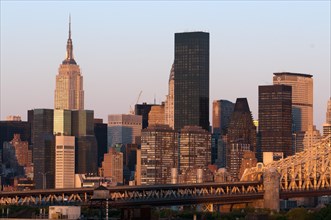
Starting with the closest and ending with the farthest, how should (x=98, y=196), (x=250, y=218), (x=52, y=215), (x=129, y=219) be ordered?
(x=129, y=219), (x=98, y=196), (x=52, y=215), (x=250, y=218)

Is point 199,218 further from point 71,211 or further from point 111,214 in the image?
point 71,211

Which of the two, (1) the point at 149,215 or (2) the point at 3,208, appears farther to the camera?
(2) the point at 3,208

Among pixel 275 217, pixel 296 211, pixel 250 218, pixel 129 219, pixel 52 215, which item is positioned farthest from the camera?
pixel 296 211

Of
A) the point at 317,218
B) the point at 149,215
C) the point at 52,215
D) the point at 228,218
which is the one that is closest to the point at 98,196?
the point at 149,215

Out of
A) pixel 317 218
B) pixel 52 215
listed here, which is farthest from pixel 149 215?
pixel 317 218

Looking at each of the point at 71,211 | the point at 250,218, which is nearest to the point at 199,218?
the point at 250,218

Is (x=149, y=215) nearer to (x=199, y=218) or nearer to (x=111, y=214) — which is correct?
(x=111, y=214)

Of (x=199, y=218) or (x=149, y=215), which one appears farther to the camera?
(x=199, y=218)

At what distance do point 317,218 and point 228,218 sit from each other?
22.5 meters

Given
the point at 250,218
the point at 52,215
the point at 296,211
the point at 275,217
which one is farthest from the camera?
the point at 296,211

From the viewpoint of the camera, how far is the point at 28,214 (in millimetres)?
166500

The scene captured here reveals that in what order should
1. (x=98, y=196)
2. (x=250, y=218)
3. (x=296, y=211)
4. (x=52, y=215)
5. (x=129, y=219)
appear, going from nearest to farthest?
(x=129, y=219), (x=98, y=196), (x=52, y=215), (x=250, y=218), (x=296, y=211)

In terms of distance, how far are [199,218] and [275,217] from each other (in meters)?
19.8

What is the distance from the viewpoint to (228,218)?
637 feet
